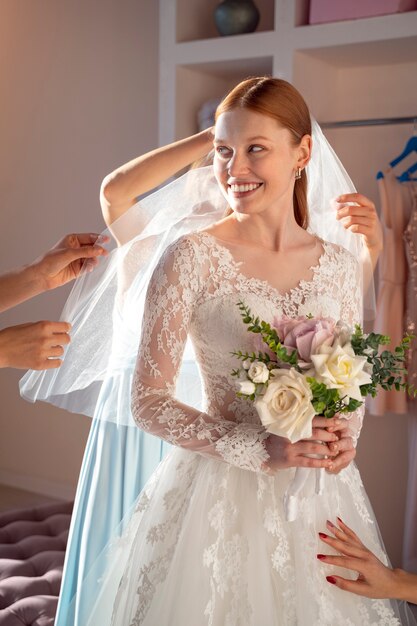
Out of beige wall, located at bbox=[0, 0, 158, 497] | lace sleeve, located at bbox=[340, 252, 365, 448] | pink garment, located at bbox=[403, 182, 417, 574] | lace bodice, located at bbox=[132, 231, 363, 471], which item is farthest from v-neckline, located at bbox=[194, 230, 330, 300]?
beige wall, located at bbox=[0, 0, 158, 497]

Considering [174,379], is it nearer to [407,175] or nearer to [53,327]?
[53,327]

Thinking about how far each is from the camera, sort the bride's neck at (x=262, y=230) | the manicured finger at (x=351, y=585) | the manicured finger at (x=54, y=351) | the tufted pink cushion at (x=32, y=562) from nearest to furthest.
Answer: the manicured finger at (x=351, y=585)
the manicured finger at (x=54, y=351)
the bride's neck at (x=262, y=230)
the tufted pink cushion at (x=32, y=562)

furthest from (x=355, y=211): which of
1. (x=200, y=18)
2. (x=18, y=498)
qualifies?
(x=18, y=498)

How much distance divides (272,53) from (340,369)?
2231 mm

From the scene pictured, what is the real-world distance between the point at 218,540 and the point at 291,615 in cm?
19

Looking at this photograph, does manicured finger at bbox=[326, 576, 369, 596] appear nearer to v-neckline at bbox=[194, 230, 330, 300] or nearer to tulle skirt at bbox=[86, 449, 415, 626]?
tulle skirt at bbox=[86, 449, 415, 626]

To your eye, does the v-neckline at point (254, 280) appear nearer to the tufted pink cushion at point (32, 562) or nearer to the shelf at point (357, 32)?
the tufted pink cushion at point (32, 562)

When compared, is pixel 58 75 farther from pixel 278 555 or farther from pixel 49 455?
pixel 278 555

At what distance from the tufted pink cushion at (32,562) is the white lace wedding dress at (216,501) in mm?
958

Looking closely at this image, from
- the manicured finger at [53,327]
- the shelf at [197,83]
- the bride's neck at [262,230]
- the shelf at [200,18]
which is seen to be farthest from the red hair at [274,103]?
the shelf at [200,18]

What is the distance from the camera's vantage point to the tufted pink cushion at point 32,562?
8.77ft

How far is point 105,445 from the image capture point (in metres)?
2.40

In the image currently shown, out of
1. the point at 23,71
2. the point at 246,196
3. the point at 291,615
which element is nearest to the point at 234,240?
the point at 246,196

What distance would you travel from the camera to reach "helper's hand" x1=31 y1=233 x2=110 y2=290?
2.07m
